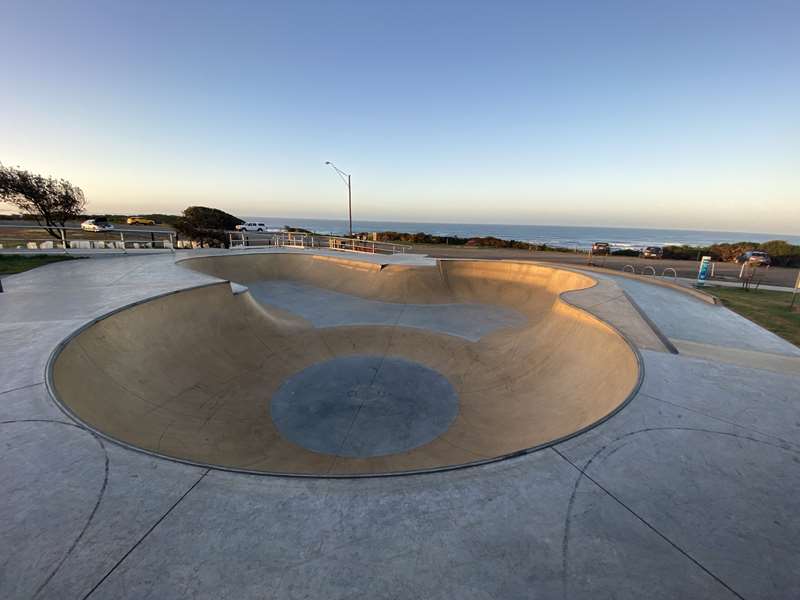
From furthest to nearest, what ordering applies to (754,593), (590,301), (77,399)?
(590,301) < (77,399) < (754,593)

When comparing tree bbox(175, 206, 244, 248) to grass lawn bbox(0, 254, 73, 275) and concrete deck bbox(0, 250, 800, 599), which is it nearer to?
grass lawn bbox(0, 254, 73, 275)

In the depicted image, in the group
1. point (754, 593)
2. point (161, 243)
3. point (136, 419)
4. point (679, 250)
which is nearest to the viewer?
point (754, 593)

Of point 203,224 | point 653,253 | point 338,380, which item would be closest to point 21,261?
point 338,380

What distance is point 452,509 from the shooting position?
9.21 ft

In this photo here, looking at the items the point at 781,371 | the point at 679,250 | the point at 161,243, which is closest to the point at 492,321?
the point at 781,371

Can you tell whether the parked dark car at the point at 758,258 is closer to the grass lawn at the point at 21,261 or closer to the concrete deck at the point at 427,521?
the concrete deck at the point at 427,521

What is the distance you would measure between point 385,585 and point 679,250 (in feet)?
144

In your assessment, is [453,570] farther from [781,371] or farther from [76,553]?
[781,371]

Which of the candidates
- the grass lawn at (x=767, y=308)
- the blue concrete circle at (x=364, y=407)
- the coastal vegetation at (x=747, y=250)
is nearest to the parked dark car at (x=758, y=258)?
the coastal vegetation at (x=747, y=250)

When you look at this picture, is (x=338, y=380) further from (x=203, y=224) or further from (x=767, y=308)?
(x=203, y=224)

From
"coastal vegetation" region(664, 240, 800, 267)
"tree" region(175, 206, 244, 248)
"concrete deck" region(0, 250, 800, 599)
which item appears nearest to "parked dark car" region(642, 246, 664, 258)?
"coastal vegetation" region(664, 240, 800, 267)

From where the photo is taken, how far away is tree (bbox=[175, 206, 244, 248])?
41562 mm

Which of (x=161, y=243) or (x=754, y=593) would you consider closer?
(x=754, y=593)

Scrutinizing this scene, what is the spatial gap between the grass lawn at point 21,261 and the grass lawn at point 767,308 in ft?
79.1
